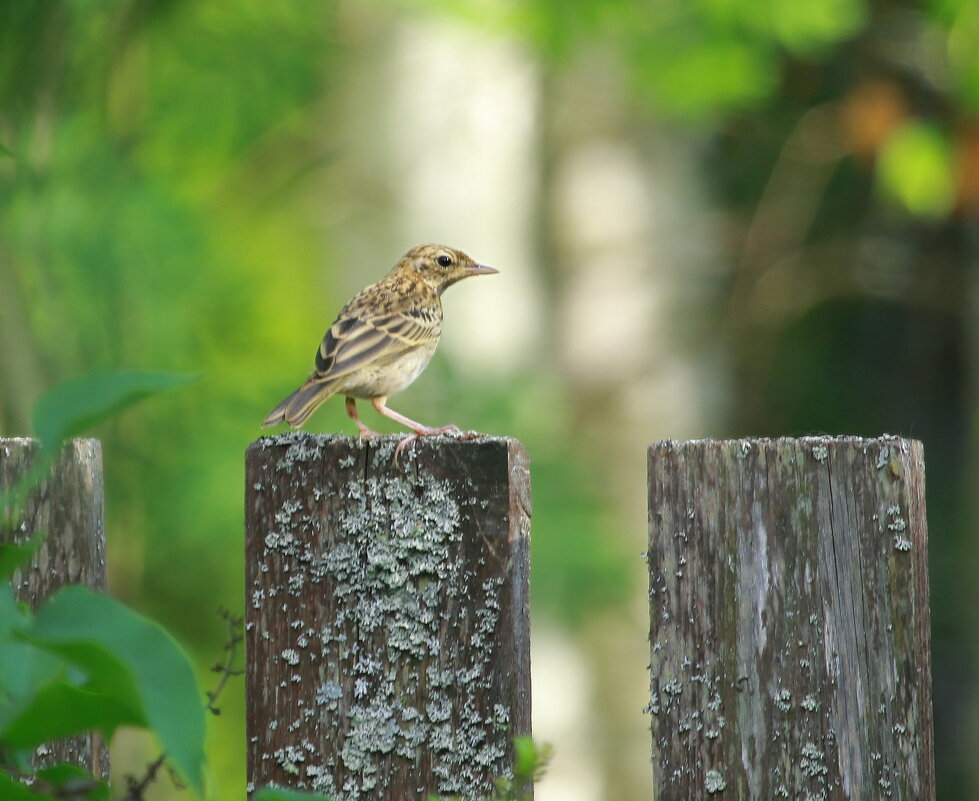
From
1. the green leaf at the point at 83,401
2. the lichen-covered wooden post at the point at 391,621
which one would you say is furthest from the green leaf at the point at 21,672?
the lichen-covered wooden post at the point at 391,621

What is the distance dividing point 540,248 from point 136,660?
7361mm

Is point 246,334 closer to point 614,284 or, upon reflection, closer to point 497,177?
point 497,177

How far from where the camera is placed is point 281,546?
7.59ft

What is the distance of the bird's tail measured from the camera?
4078mm

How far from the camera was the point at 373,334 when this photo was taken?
476 cm

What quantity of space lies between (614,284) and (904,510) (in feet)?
22.0

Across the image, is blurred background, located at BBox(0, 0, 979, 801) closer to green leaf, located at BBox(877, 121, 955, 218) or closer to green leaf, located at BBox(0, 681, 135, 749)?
green leaf, located at BBox(877, 121, 955, 218)

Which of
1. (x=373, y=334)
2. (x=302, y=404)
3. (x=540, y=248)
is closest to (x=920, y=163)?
(x=540, y=248)

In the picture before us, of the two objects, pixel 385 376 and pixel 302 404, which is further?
pixel 385 376

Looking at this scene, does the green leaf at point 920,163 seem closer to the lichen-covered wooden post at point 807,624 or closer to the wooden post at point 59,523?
the lichen-covered wooden post at point 807,624

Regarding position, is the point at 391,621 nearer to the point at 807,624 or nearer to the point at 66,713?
the point at 807,624

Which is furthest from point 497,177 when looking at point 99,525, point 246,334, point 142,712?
point 142,712

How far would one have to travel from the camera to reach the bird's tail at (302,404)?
4078 millimetres

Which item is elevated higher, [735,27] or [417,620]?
[735,27]
